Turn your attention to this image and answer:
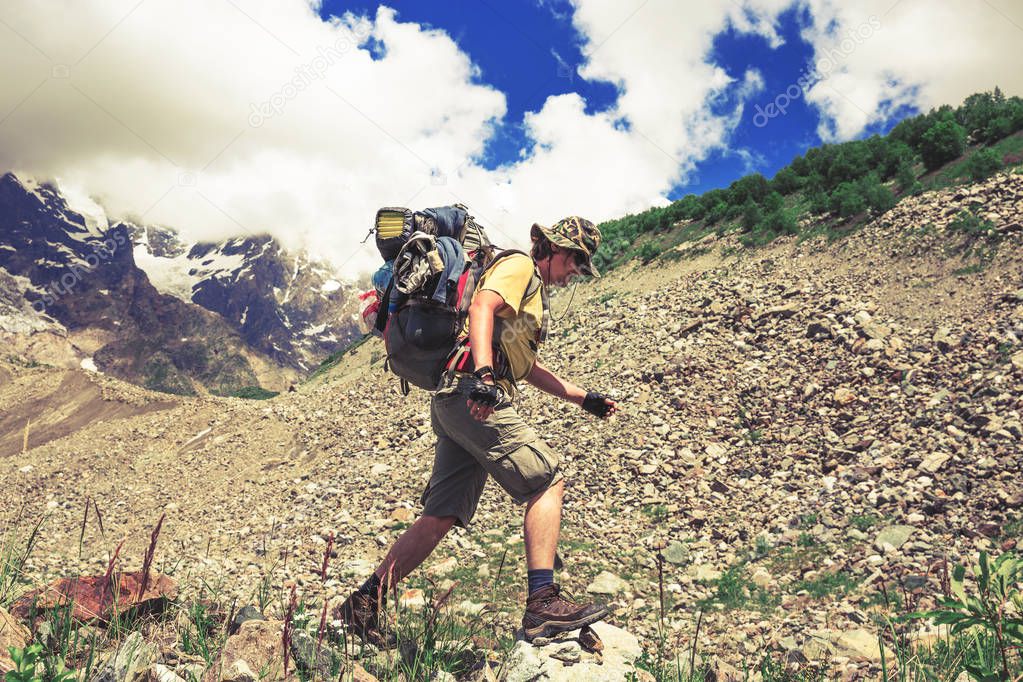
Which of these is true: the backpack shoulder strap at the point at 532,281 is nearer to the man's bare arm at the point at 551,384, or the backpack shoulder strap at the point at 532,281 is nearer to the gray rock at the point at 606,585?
the man's bare arm at the point at 551,384

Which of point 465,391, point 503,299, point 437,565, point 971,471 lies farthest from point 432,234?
point 971,471

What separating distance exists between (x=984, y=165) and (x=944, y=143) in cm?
220

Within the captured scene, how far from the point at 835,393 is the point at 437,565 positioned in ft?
18.9

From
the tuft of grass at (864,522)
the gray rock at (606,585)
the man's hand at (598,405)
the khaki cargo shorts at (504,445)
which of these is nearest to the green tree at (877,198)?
the tuft of grass at (864,522)

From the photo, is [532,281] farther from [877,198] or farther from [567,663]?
[877,198]

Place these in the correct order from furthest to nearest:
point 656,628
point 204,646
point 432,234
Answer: point 656,628, point 432,234, point 204,646

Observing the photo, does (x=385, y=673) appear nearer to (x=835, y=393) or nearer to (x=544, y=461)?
(x=544, y=461)

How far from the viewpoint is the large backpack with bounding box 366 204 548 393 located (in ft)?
9.53

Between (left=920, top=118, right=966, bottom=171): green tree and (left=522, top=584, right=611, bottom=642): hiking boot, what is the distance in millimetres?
15497

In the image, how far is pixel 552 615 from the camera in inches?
105

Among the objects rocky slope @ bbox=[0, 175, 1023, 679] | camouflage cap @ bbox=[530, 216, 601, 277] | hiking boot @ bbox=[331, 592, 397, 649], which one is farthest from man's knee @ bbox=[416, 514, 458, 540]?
camouflage cap @ bbox=[530, 216, 601, 277]

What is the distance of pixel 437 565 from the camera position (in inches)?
241

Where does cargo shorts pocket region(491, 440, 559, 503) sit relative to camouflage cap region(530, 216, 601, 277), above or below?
below

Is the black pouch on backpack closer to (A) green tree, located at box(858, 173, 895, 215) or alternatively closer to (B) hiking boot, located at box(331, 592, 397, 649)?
(B) hiking boot, located at box(331, 592, 397, 649)
